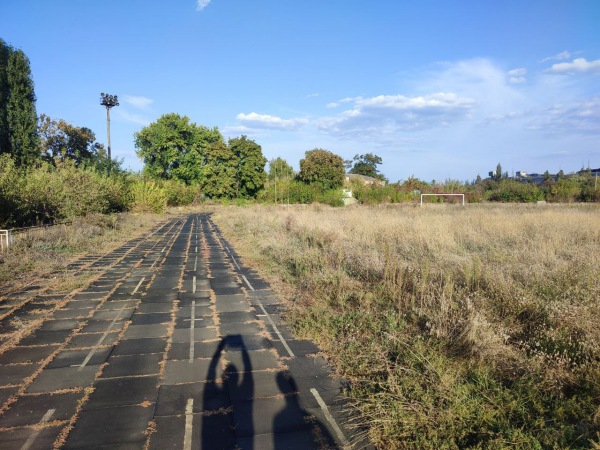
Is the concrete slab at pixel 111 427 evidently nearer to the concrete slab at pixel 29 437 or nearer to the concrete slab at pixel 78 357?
the concrete slab at pixel 29 437

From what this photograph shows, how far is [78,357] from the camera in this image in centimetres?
463

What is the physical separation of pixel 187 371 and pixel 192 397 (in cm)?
60

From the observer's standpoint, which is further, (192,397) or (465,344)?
(465,344)

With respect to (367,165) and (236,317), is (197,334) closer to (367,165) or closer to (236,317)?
(236,317)

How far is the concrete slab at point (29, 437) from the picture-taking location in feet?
9.73

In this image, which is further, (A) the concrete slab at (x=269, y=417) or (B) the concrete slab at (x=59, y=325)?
(B) the concrete slab at (x=59, y=325)

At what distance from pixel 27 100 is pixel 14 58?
330 centimetres

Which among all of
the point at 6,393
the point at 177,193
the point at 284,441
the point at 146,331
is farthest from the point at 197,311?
the point at 177,193

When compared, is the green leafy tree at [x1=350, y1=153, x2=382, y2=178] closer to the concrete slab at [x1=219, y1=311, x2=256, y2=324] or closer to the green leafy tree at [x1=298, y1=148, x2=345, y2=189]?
the green leafy tree at [x1=298, y1=148, x2=345, y2=189]

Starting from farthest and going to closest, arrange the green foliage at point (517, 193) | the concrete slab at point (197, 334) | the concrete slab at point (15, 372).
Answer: the green foliage at point (517, 193)
the concrete slab at point (197, 334)
the concrete slab at point (15, 372)

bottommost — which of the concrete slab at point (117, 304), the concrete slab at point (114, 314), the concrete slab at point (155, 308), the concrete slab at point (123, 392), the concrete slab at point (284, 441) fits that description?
the concrete slab at point (284, 441)

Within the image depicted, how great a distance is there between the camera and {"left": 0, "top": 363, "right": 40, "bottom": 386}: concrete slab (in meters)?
4.00

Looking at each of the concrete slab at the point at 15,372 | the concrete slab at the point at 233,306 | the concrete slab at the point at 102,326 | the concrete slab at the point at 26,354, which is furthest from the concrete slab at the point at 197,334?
the concrete slab at the point at 15,372

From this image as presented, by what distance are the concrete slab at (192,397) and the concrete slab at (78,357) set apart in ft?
3.91
